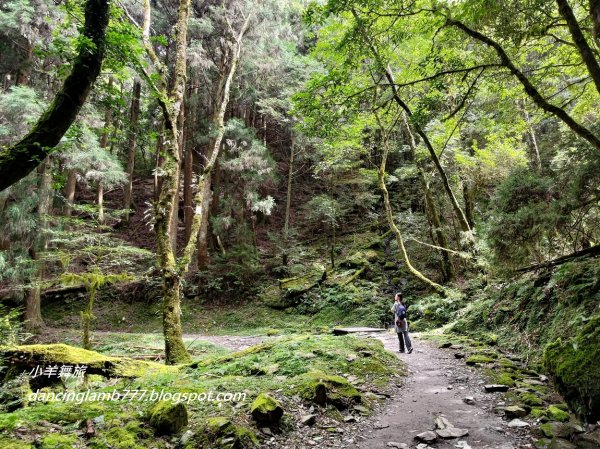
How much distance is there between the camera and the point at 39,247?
12461 millimetres

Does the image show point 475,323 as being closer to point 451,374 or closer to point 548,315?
point 548,315

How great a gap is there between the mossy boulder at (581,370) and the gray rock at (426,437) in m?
1.53

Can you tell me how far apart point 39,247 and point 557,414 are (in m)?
14.9

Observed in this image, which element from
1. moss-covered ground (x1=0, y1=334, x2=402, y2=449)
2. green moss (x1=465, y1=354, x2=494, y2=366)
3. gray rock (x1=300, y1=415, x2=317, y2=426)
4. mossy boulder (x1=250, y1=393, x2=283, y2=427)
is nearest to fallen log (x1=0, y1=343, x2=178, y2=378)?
moss-covered ground (x1=0, y1=334, x2=402, y2=449)

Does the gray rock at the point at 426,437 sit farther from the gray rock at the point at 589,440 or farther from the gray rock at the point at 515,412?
the gray rock at the point at 589,440

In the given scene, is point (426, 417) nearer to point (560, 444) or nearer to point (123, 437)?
point (560, 444)

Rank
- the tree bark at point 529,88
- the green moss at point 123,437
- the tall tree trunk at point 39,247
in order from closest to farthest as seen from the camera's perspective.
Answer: the green moss at point 123,437
the tree bark at point 529,88
the tall tree trunk at point 39,247

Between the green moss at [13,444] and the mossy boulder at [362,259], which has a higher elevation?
the mossy boulder at [362,259]

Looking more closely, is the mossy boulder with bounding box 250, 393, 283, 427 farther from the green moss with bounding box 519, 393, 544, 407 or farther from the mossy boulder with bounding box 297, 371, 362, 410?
the green moss with bounding box 519, 393, 544, 407

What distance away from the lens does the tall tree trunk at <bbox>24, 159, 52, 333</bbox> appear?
39.6ft

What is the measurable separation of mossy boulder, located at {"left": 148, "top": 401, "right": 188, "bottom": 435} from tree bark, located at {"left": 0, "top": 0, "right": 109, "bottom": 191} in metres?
2.82

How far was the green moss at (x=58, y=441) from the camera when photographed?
292 cm

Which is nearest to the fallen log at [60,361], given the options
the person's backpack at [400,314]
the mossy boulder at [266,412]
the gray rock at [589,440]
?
the mossy boulder at [266,412]

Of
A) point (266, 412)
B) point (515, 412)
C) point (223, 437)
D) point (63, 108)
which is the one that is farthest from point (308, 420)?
point (63, 108)
